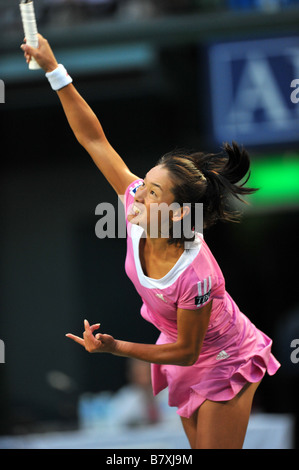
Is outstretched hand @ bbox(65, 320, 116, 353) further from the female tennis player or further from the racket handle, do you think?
the racket handle

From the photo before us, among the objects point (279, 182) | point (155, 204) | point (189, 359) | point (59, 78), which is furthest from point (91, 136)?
point (279, 182)

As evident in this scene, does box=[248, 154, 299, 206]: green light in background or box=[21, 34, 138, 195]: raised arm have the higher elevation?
box=[248, 154, 299, 206]: green light in background

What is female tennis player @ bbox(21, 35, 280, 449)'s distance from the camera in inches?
79.7

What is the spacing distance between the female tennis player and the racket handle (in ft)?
0.06

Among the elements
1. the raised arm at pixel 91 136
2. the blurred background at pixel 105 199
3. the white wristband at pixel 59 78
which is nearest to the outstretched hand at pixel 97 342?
the raised arm at pixel 91 136

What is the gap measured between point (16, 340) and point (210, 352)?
4.82 metres

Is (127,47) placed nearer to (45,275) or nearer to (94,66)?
(94,66)

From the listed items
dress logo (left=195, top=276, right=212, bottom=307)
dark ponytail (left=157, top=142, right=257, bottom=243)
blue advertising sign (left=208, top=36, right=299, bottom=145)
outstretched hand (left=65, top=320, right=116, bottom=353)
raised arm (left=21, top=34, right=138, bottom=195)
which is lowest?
outstretched hand (left=65, top=320, right=116, bottom=353)

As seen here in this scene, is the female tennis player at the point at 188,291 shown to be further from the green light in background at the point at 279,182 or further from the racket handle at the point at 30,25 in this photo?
the green light in background at the point at 279,182

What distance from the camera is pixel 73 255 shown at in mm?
6250

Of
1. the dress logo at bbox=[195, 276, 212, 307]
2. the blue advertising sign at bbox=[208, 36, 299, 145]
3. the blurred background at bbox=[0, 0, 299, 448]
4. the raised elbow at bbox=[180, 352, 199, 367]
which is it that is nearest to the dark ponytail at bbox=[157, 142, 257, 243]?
the dress logo at bbox=[195, 276, 212, 307]

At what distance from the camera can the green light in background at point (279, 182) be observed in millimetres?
6434

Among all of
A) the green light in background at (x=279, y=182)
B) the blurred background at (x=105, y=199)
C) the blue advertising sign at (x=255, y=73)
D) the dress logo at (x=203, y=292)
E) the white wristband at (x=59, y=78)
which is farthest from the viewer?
the green light in background at (x=279, y=182)
